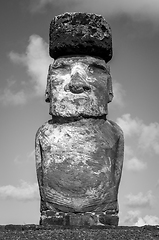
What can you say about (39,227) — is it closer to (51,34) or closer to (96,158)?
(96,158)

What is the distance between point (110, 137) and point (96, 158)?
634mm

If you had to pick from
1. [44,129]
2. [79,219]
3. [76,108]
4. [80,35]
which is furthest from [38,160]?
[80,35]

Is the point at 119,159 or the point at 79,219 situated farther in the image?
the point at 119,159

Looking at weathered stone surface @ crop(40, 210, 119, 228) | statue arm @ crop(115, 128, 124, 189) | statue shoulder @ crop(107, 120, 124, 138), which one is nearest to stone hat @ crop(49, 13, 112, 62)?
statue shoulder @ crop(107, 120, 124, 138)

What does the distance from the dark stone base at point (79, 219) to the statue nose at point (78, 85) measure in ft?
8.48

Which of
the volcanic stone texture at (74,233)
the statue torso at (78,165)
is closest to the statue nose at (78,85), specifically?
the statue torso at (78,165)

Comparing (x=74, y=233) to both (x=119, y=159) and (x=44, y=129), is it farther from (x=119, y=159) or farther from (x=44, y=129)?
(x=44, y=129)

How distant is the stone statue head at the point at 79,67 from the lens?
9891mm

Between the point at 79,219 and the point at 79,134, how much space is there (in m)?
1.74

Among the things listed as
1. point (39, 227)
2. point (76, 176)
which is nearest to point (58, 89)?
point (76, 176)

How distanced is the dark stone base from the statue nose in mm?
2586

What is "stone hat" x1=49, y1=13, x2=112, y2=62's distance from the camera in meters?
10.1

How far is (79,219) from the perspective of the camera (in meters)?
9.45

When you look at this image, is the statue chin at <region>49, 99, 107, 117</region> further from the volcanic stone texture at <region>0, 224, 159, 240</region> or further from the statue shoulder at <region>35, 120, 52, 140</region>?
the volcanic stone texture at <region>0, 224, 159, 240</region>
